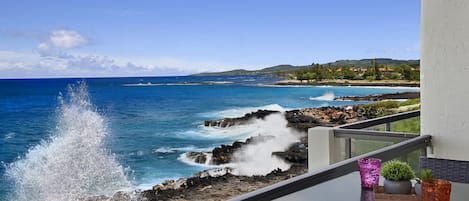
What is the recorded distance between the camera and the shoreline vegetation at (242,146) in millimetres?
12734

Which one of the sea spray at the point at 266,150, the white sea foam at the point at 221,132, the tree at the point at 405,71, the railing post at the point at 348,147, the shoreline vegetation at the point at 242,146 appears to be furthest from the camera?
the white sea foam at the point at 221,132

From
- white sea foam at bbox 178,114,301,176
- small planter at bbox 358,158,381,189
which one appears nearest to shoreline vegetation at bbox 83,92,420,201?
white sea foam at bbox 178,114,301,176

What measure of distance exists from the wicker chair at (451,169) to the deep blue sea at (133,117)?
1197 cm

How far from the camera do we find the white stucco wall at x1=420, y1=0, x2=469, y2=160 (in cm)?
260

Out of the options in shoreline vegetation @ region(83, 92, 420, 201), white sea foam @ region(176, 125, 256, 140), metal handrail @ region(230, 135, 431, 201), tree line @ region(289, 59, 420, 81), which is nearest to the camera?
metal handrail @ region(230, 135, 431, 201)

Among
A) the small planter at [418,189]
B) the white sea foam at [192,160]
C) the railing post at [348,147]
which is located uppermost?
the small planter at [418,189]

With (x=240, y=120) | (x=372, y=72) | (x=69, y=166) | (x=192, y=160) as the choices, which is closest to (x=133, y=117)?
(x=240, y=120)

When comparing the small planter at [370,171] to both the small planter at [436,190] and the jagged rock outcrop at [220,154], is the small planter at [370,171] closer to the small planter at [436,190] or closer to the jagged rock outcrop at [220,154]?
the small planter at [436,190]

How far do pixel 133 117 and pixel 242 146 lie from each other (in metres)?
8.95

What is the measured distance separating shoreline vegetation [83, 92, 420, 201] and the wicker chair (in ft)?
26.9

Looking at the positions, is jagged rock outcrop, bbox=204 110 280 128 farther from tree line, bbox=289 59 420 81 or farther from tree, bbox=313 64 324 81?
tree line, bbox=289 59 420 81

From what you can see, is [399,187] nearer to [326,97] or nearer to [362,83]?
[362,83]

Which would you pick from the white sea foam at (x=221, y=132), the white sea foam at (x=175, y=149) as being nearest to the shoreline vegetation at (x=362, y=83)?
the white sea foam at (x=221, y=132)

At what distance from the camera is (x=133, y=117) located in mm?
25625
